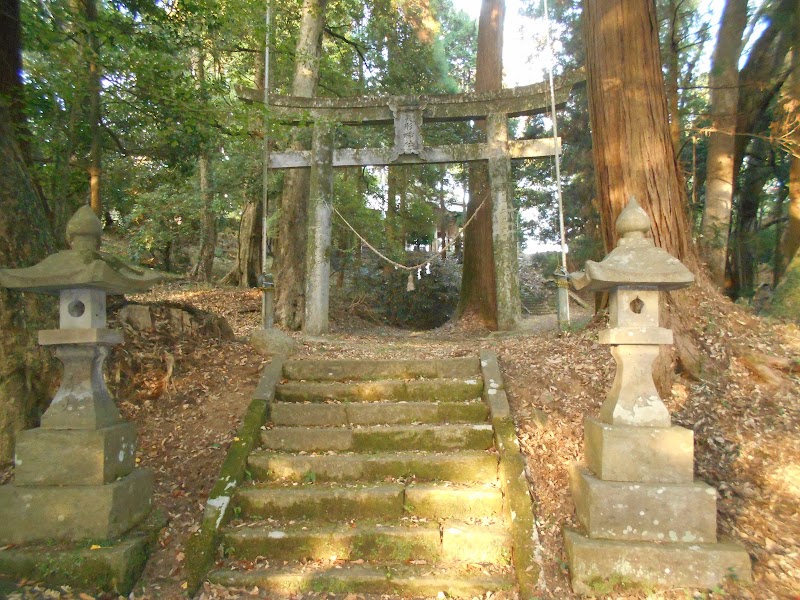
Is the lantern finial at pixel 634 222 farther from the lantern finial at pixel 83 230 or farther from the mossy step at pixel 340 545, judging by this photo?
the lantern finial at pixel 83 230

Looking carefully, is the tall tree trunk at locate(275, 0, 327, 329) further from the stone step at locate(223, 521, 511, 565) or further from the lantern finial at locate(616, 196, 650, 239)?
the lantern finial at locate(616, 196, 650, 239)

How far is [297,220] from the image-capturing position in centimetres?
1083

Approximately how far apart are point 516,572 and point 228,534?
2078 mm

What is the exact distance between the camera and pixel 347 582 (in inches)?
137

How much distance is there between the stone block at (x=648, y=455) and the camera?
11.4 ft

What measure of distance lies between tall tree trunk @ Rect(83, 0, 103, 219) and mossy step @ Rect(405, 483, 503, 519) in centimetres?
443

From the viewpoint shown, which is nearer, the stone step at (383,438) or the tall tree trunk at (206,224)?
the stone step at (383,438)

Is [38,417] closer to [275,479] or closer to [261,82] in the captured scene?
[275,479]

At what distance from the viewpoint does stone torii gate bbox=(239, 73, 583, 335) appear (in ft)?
30.0

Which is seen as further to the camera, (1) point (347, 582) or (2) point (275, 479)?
(2) point (275, 479)

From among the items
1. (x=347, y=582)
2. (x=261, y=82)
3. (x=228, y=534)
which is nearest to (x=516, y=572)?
(x=347, y=582)

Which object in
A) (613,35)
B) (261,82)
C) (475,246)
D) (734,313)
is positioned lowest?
(734,313)

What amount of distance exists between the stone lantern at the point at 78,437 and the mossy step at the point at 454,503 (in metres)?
2.09

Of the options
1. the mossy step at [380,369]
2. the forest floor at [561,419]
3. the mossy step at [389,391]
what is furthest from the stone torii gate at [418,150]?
the mossy step at [389,391]
